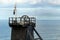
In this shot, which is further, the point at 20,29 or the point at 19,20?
the point at 19,20

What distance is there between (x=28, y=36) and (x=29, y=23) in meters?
1.72

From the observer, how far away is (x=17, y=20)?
31.3 metres

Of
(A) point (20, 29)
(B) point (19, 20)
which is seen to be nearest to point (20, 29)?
(A) point (20, 29)

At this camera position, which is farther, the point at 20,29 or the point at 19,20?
the point at 19,20

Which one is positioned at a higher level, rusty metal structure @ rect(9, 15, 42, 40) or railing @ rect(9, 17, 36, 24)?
railing @ rect(9, 17, 36, 24)

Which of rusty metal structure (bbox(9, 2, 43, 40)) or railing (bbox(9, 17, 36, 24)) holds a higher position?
railing (bbox(9, 17, 36, 24))

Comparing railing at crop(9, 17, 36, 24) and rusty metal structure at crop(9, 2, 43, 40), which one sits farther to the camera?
railing at crop(9, 17, 36, 24)

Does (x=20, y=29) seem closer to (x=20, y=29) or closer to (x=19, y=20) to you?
(x=20, y=29)

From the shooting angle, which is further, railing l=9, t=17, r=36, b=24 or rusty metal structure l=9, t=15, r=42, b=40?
railing l=9, t=17, r=36, b=24

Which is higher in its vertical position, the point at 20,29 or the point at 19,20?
the point at 19,20

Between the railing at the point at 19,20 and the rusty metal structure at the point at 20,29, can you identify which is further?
the railing at the point at 19,20

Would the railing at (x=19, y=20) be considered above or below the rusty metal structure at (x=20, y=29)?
above

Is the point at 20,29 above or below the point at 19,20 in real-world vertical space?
below

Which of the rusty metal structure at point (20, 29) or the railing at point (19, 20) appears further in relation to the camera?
the railing at point (19, 20)
